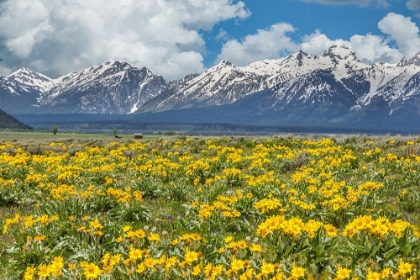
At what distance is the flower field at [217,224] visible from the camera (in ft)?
16.5

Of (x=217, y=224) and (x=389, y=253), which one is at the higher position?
(x=389, y=253)

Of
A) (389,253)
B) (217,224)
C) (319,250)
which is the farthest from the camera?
(217,224)

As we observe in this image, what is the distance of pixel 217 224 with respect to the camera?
7.47 m

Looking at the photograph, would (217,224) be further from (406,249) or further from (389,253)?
(406,249)

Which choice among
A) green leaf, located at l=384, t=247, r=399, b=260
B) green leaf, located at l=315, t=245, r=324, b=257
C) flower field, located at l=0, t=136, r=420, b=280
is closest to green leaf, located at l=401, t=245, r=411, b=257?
flower field, located at l=0, t=136, r=420, b=280

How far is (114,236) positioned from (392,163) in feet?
33.5

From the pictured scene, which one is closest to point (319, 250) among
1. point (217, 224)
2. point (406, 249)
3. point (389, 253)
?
point (389, 253)

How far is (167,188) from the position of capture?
11.2 m

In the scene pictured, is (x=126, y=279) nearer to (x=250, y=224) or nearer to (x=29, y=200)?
(x=250, y=224)

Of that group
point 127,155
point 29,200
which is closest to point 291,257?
point 29,200

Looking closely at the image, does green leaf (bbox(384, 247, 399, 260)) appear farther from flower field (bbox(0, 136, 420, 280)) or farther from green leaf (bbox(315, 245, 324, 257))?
green leaf (bbox(315, 245, 324, 257))

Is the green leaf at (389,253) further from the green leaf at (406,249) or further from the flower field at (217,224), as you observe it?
the green leaf at (406,249)

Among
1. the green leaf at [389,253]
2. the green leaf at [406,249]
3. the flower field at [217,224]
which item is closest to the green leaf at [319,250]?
the flower field at [217,224]

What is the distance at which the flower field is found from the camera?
504 cm
